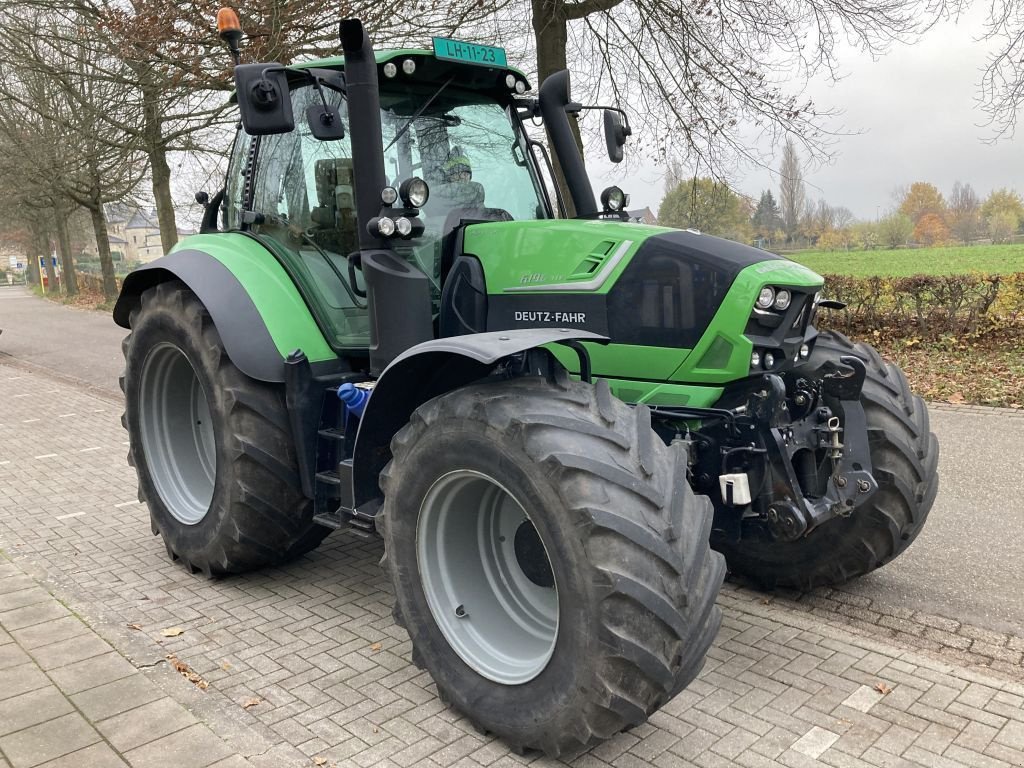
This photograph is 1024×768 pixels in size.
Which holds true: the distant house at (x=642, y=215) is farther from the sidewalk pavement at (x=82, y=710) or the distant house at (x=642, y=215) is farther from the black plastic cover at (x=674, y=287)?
the sidewalk pavement at (x=82, y=710)

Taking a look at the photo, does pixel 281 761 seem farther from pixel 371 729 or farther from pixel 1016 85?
pixel 1016 85

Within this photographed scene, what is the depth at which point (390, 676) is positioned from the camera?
3.59 metres

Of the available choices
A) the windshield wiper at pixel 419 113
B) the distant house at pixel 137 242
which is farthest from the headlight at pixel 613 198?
the distant house at pixel 137 242

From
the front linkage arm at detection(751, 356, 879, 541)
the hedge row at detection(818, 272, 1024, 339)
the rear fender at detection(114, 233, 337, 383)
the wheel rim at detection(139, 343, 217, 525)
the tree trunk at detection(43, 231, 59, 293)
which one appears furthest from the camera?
the tree trunk at detection(43, 231, 59, 293)

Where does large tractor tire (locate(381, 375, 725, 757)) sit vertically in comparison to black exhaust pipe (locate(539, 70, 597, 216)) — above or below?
below

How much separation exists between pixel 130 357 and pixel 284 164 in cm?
148

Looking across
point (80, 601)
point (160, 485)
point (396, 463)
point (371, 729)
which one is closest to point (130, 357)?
point (160, 485)

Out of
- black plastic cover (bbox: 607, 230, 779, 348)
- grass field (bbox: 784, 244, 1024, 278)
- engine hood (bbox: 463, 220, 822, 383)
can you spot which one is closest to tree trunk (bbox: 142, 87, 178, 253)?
grass field (bbox: 784, 244, 1024, 278)

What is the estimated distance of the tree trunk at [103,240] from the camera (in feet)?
92.6

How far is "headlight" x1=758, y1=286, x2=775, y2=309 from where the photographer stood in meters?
3.47

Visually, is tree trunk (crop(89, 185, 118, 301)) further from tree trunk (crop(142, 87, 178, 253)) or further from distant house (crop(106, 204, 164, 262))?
distant house (crop(106, 204, 164, 262))

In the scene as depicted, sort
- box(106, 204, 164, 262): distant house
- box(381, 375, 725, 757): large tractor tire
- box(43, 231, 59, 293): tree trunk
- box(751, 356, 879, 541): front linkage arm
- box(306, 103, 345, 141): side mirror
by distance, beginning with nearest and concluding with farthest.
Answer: box(381, 375, 725, 757): large tractor tire → box(751, 356, 879, 541): front linkage arm → box(306, 103, 345, 141): side mirror → box(43, 231, 59, 293): tree trunk → box(106, 204, 164, 262): distant house

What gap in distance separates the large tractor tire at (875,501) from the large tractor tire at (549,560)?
1.35 meters

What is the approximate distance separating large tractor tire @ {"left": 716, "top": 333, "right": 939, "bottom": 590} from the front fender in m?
1.53
